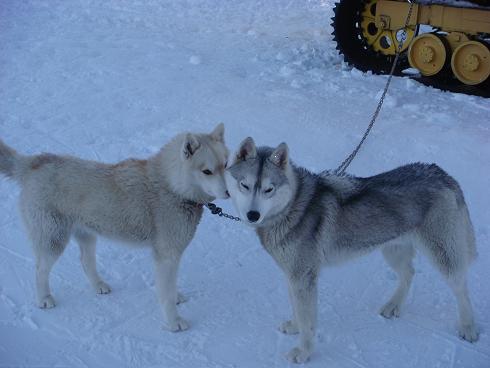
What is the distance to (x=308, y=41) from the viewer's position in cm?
1012

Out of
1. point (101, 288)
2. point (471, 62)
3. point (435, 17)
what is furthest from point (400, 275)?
point (435, 17)

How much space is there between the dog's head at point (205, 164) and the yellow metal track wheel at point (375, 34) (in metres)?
5.84

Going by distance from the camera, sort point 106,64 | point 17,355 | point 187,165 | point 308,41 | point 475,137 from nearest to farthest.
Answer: point 17,355, point 187,165, point 475,137, point 106,64, point 308,41

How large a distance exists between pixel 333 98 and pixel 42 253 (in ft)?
16.3

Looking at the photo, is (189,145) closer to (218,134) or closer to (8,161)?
(218,134)

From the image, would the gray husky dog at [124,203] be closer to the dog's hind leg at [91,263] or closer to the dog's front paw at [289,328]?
the dog's hind leg at [91,263]

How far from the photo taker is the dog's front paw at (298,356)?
152 inches

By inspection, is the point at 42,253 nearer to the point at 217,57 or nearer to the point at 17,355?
the point at 17,355

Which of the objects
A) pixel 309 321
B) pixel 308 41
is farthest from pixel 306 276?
pixel 308 41

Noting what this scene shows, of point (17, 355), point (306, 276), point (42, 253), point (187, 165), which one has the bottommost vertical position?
point (17, 355)

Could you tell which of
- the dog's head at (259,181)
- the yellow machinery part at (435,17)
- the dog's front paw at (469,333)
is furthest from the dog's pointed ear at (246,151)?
the yellow machinery part at (435,17)

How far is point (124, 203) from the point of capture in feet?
13.5

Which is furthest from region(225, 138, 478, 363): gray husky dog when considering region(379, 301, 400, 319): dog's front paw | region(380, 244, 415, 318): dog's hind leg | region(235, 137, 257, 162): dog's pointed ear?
region(379, 301, 400, 319): dog's front paw

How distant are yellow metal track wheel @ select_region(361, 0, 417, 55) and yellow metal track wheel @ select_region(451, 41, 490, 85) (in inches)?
40.4
